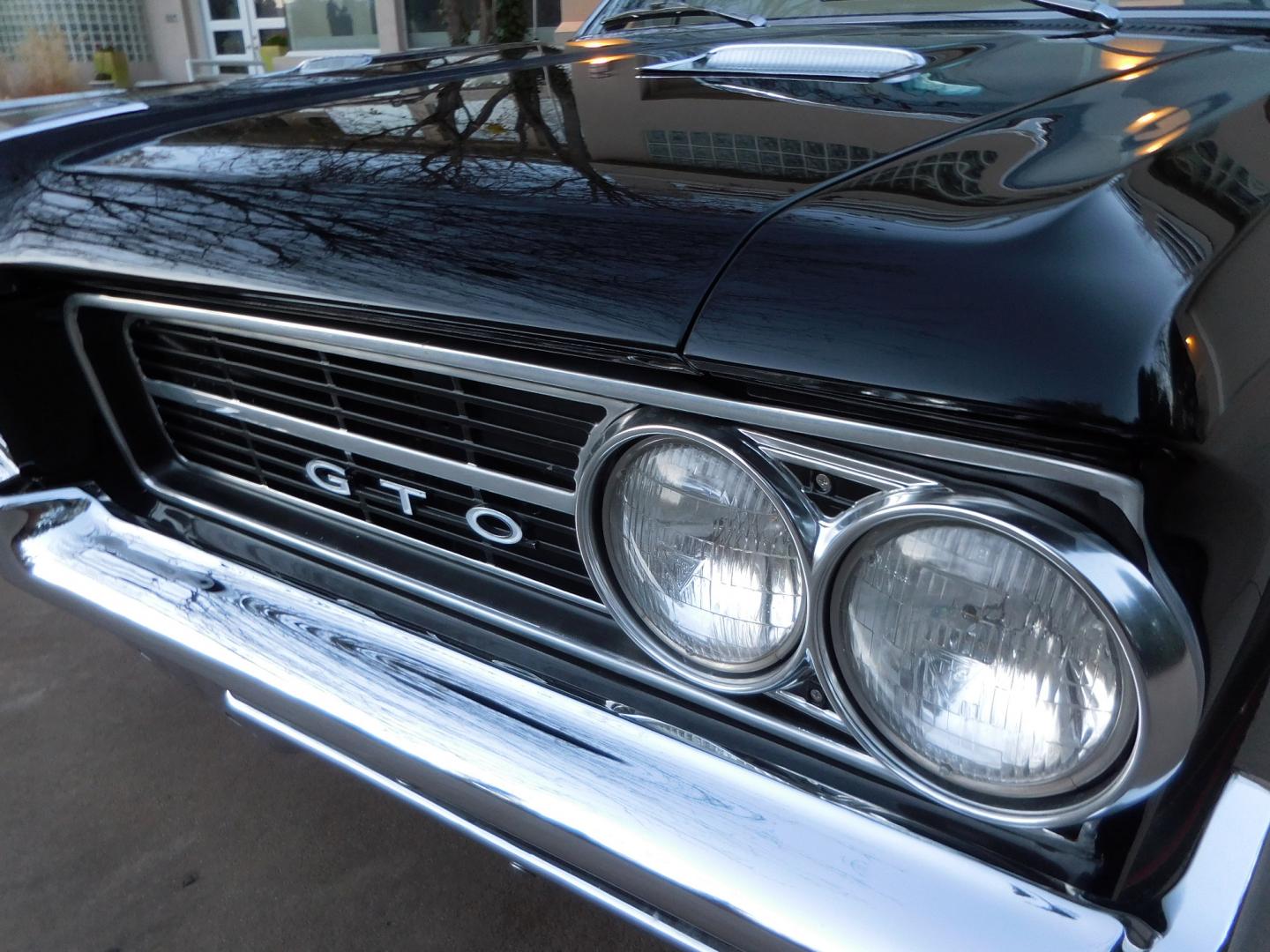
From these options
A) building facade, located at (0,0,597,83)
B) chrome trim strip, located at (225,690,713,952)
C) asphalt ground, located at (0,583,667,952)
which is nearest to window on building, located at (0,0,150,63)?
building facade, located at (0,0,597,83)

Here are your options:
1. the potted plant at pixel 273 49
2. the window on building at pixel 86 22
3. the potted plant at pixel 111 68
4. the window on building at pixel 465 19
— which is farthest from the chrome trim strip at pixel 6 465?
the window on building at pixel 86 22

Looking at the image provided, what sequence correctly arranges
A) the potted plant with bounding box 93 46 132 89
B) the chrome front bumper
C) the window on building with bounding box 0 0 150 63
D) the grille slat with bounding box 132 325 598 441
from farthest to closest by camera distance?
the window on building with bounding box 0 0 150 63
the potted plant with bounding box 93 46 132 89
the grille slat with bounding box 132 325 598 441
the chrome front bumper

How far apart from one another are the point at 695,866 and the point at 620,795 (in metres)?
0.10

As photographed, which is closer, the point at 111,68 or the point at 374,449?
the point at 374,449

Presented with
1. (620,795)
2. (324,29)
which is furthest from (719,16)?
(324,29)

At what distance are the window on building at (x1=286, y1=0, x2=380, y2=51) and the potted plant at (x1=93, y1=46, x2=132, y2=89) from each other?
95.3 inches

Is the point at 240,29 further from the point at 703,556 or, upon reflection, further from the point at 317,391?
the point at 703,556

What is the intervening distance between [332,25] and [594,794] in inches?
501

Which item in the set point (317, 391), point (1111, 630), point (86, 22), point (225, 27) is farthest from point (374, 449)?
point (86, 22)

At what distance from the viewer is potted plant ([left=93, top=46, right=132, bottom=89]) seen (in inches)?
523

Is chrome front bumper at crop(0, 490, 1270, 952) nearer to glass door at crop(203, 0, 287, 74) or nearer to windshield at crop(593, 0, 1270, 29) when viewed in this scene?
windshield at crop(593, 0, 1270, 29)

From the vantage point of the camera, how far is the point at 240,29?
13852mm

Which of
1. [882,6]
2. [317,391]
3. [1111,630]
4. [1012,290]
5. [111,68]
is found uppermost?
[882,6]

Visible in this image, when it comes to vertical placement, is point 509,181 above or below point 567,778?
above
